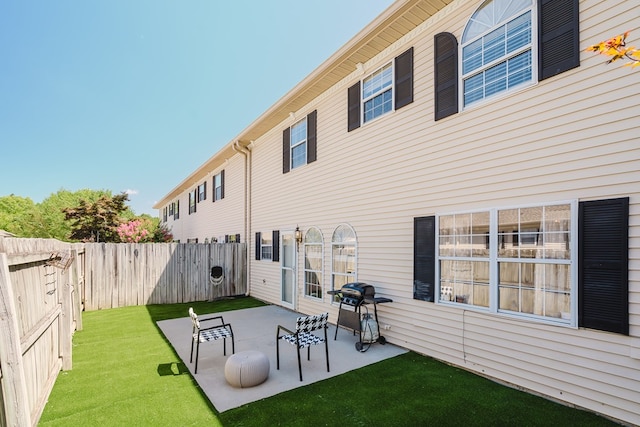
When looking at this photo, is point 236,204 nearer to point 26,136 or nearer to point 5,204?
point 26,136

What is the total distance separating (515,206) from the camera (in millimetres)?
4070

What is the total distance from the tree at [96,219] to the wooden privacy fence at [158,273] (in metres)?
11.5

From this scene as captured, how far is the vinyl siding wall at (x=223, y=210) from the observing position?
12422mm

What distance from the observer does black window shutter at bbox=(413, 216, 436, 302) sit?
199 inches

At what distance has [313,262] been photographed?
816 centimetres

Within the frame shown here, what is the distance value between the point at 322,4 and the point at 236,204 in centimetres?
786

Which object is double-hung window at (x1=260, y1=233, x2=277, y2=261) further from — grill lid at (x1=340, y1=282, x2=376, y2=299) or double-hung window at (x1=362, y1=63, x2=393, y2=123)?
double-hung window at (x1=362, y1=63, x2=393, y2=123)

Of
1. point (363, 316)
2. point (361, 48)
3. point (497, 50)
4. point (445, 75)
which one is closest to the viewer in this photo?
point (497, 50)

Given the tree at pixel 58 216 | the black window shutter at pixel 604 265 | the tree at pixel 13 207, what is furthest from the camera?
the tree at pixel 13 207

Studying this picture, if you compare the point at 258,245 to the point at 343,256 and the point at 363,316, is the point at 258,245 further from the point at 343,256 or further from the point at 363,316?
the point at 363,316

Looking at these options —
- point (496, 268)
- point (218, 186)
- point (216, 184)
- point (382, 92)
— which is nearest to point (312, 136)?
point (382, 92)

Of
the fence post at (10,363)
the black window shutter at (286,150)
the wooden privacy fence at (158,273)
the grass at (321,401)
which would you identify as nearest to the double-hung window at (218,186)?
the wooden privacy fence at (158,273)

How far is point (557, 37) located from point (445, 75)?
152cm

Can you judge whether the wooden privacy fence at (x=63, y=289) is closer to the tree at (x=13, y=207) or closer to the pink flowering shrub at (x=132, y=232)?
the pink flowering shrub at (x=132, y=232)
